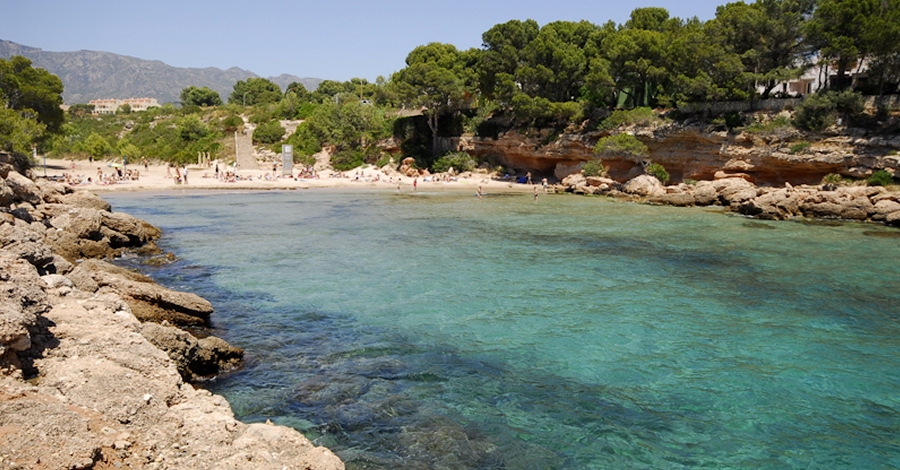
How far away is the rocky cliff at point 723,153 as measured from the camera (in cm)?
3288

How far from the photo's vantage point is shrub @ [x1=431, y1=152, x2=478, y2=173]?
53031 millimetres

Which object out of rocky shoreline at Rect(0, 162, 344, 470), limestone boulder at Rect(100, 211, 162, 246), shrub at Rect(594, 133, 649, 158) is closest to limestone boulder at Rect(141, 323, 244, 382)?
rocky shoreline at Rect(0, 162, 344, 470)

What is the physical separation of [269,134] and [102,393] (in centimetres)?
6292

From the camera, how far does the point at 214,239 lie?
904 inches

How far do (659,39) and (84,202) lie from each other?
1536 inches

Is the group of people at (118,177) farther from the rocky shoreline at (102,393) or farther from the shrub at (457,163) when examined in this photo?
the rocky shoreline at (102,393)

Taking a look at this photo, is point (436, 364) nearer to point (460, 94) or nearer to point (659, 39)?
point (659, 39)

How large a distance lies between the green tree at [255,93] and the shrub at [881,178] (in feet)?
278

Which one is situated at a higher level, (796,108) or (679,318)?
(796,108)

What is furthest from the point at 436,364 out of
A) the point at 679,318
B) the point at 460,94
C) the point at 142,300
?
the point at 460,94

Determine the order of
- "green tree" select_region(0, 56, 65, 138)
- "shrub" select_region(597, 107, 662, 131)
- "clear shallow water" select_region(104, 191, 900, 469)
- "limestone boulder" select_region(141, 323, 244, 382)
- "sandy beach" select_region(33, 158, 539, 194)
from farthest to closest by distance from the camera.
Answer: "sandy beach" select_region(33, 158, 539, 194) → "shrub" select_region(597, 107, 662, 131) → "green tree" select_region(0, 56, 65, 138) → "limestone boulder" select_region(141, 323, 244, 382) → "clear shallow water" select_region(104, 191, 900, 469)

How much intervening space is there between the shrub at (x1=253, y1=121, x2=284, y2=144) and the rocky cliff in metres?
25.7

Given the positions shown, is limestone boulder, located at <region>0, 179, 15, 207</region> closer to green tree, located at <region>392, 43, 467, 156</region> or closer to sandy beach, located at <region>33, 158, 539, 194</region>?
sandy beach, located at <region>33, 158, 539, 194</region>

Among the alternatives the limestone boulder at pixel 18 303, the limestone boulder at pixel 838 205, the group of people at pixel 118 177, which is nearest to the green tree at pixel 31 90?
the group of people at pixel 118 177
